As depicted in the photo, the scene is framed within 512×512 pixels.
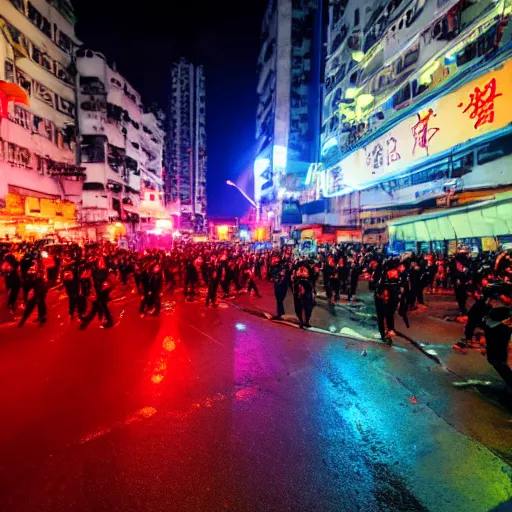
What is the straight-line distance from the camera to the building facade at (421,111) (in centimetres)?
1406

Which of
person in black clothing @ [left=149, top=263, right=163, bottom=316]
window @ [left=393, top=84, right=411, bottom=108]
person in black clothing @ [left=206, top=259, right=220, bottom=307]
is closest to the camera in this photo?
person in black clothing @ [left=149, top=263, right=163, bottom=316]

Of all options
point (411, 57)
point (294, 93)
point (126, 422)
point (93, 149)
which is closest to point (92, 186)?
point (93, 149)

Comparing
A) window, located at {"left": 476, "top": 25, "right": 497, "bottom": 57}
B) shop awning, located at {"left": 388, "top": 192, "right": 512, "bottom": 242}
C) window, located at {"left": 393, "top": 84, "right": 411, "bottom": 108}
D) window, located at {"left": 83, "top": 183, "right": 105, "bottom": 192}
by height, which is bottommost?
shop awning, located at {"left": 388, "top": 192, "right": 512, "bottom": 242}

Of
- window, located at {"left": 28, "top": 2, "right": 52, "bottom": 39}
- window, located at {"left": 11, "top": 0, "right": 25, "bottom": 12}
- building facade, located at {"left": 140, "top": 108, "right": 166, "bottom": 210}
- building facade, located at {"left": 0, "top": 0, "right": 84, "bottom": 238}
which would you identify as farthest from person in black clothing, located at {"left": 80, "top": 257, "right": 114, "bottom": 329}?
building facade, located at {"left": 140, "top": 108, "right": 166, "bottom": 210}

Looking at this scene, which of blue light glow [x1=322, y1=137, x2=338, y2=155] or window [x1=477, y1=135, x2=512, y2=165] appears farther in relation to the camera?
blue light glow [x1=322, y1=137, x2=338, y2=155]

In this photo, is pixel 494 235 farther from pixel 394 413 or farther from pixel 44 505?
pixel 44 505

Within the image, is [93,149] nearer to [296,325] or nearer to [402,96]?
[402,96]

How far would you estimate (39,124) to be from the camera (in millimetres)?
36000

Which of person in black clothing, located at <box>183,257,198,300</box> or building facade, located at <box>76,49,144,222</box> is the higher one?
building facade, located at <box>76,49,144,222</box>

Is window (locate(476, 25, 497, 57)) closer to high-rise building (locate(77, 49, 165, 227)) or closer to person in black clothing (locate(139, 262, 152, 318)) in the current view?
person in black clothing (locate(139, 262, 152, 318))

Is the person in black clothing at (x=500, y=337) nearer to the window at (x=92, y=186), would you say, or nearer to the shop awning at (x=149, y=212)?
the window at (x=92, y=186)

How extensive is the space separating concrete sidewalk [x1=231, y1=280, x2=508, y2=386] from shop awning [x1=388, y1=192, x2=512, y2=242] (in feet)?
10.5

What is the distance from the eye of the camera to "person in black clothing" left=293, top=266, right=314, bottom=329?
9055 mm

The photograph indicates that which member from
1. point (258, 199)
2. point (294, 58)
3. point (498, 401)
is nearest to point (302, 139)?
point (294, 58)
